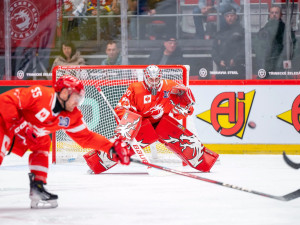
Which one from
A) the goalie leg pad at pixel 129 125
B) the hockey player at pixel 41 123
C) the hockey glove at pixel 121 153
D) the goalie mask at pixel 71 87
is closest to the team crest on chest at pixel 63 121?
the hockey player at pixel 41 123

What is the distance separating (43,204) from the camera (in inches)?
143

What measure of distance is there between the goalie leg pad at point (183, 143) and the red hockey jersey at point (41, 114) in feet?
5.66

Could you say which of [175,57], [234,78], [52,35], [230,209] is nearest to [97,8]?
[52,35]

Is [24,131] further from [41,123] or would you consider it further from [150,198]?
[150,198]

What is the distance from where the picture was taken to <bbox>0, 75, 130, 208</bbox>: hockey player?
3326 millimetres

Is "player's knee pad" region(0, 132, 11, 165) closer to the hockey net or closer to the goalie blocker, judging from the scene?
the goalie blocker

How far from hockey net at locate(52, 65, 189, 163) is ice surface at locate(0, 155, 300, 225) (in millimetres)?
355

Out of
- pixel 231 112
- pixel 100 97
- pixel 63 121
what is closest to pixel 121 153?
pixel 63 121

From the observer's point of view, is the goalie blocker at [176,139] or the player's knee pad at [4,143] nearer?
the player's knee pad at [4,143]

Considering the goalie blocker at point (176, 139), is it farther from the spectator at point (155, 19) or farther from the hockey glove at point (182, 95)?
the spectator at point (155, 19)

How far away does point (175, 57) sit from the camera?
6820 millimetres

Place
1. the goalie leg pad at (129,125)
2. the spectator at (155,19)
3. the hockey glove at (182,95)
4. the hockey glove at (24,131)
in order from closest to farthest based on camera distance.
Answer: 1. the hockey glove at (24,131)
2. the goalie leg pad at (129,125)
3. the hockey glove at (182,95)
4. the spectator at (155,19)

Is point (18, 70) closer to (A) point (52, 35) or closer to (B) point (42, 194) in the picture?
(A) point (52, 35)

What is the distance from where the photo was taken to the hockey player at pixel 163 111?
17.2ft
